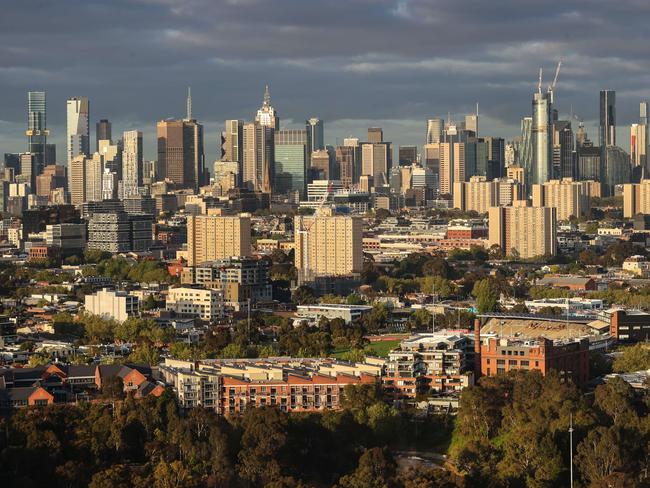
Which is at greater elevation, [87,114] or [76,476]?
[87,114]

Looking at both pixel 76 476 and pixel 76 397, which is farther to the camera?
pixel 76 397

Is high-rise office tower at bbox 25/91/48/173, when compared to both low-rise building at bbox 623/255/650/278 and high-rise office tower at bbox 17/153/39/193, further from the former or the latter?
low-rise building at bbox 623/255/650/278

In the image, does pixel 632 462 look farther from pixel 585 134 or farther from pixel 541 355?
pixel 585 134

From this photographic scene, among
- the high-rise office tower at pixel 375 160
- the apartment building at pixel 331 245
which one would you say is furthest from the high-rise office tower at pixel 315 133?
the apartment building at pixel 331 245

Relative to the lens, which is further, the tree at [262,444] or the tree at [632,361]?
the tree at [632,361]

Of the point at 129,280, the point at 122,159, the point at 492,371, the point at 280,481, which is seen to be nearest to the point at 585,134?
the point at 122,159

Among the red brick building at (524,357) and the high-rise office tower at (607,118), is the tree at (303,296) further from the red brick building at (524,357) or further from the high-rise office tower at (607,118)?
the high-rise office tower at (607,118)

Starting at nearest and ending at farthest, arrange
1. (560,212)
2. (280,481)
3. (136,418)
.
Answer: (280,481) → (136,418) → (560,212)
